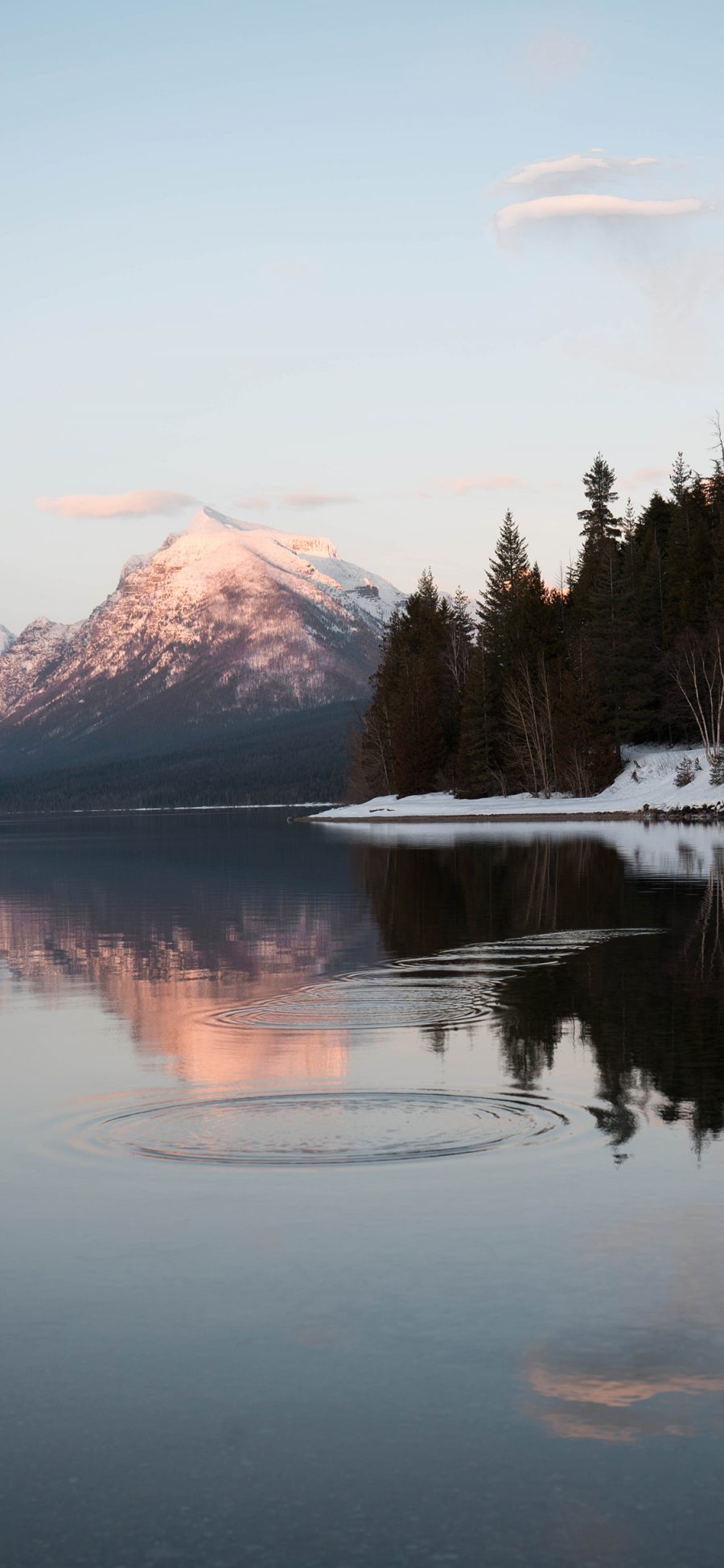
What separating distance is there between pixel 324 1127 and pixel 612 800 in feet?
270

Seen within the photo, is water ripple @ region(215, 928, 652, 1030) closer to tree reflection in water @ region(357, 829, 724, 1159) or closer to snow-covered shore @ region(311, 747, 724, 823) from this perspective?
tree reflection in water @ region(357, 829, 724, 1159)

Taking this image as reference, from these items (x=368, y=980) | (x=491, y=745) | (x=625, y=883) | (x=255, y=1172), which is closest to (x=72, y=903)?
(x=625, y=883)

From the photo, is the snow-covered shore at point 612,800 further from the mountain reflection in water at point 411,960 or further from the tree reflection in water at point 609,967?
the tree reflection in water at point 609,967

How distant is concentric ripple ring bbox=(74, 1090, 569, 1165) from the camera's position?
10555 millimetres

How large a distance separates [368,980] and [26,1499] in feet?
49.8

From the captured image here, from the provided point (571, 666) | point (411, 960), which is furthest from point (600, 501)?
point (411, 960)

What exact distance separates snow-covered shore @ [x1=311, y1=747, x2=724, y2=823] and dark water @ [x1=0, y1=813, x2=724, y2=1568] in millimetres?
63997

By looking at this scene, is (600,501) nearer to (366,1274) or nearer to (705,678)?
(705,678)

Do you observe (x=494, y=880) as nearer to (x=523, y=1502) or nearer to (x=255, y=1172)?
(x=255, y=1172)

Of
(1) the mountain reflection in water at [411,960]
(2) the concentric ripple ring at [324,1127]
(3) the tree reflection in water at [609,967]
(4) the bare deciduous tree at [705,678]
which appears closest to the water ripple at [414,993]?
(1) the mountain reflection in water at [411,960]

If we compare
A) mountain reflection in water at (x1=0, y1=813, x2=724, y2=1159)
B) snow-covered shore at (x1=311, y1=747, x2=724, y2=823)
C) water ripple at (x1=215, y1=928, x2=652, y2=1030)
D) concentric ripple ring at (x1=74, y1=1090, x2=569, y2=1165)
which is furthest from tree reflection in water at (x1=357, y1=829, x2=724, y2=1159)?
snow-covered shore at (x1=311, y1=747, x2=724, y2=823)

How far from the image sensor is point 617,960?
2114cm

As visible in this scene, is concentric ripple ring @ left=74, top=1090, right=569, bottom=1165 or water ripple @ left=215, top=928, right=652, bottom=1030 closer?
concentric ripple ring @ left=74, top=1090, right=569, bottom=1165

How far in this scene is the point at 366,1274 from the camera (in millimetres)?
7758
